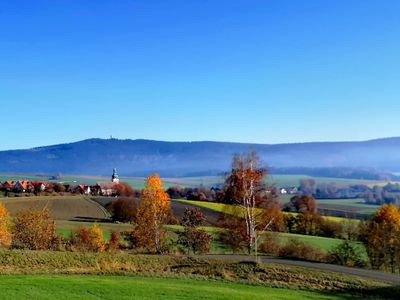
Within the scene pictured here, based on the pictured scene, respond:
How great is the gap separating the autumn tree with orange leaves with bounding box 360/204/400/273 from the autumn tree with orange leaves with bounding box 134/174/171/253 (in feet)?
78.2

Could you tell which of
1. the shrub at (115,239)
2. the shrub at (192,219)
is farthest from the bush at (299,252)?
the shrub at (115,239)

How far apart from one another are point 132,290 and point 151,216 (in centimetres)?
3675

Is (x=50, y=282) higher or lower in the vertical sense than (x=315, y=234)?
higher

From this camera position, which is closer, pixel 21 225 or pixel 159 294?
pixel 159 294

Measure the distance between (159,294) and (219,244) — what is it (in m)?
42.6

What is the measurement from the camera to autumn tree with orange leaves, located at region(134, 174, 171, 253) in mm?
58562

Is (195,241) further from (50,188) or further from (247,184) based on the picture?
(50,188)

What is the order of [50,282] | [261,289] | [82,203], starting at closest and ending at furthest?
[50,282] → [261,289] → [82,203]

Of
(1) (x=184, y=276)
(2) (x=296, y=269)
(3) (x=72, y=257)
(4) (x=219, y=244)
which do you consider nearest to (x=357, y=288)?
(2) (x=296, y=269)

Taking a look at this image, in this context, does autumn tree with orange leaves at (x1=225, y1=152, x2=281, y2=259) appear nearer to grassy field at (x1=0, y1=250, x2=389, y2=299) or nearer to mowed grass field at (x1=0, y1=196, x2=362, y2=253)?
grassy field at (x1=0, y1=250, x2=389, y2=299)

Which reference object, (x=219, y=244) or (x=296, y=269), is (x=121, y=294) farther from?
(x=219, y=244)

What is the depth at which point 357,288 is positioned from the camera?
1123 inches

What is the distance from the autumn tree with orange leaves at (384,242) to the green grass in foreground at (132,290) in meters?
32.9

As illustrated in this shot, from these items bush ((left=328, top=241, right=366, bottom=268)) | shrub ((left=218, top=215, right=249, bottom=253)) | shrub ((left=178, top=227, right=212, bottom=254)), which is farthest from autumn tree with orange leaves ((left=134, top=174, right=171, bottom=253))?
bush ((left=328, top=241, right=366, bottom=268))
